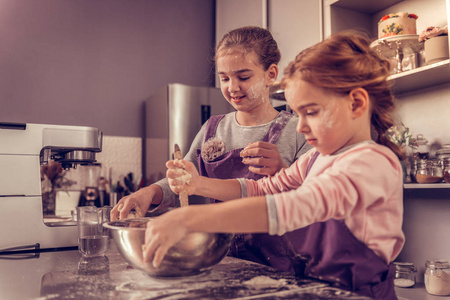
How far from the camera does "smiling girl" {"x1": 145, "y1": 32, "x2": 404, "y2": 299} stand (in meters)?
0.62

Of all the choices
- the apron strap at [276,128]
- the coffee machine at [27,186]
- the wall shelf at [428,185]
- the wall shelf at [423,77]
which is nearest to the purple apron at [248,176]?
the apron strap at [276,128]

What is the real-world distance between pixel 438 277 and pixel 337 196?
1366 millimetres

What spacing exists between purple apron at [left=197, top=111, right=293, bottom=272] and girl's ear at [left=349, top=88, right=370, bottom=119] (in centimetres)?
32

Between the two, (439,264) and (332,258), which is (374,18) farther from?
(332,258)

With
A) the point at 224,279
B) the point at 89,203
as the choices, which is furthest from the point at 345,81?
the point at 89,203

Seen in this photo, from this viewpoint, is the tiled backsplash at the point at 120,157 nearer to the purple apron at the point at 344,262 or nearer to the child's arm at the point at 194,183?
the child's arm at the point at 194,183

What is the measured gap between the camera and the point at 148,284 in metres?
0.70

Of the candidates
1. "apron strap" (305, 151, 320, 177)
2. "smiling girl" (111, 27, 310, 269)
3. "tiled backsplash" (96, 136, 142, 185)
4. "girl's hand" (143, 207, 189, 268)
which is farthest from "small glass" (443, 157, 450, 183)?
"tiled backsplash" (96, 136, 142, 185)

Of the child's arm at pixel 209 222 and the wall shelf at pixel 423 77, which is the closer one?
the child's arm at pixel 209 222

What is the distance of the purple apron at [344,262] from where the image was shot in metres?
0.67

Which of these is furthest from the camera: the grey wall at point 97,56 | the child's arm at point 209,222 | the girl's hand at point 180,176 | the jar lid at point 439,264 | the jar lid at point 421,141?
the grey wall at point 97,56

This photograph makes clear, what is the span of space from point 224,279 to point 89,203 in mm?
2096

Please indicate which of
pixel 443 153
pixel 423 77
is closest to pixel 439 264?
pixel 443 153

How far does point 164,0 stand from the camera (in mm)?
3131
